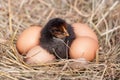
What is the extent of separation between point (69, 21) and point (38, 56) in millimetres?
799

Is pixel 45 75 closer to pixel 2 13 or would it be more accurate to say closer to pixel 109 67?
pixel 109 67

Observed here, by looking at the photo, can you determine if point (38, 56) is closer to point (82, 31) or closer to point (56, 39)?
point (56, 39)

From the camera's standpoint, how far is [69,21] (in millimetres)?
3426

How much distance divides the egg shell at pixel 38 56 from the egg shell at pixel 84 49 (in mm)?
158

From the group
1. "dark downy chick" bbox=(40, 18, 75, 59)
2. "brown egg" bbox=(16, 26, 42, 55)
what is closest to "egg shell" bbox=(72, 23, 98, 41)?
"dark downy chick" bbox=(40, 18, 75, 59)

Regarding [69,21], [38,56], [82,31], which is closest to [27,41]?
[38,56]

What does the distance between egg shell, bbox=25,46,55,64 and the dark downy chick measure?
0.04 metres

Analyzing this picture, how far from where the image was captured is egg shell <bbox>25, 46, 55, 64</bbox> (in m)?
2.71

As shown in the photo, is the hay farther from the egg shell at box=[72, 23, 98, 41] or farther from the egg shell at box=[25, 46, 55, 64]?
the egg shell at box=[72, 23, 98, 41]

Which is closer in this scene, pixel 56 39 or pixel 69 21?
pixel 56 39

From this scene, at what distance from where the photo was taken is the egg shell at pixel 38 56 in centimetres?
271

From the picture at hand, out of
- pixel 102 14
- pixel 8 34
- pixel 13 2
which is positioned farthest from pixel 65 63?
pixel 13 2

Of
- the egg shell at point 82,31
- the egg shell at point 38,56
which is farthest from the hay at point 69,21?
the egg shell at point 82,31

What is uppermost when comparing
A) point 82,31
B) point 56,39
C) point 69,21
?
point 69,21
